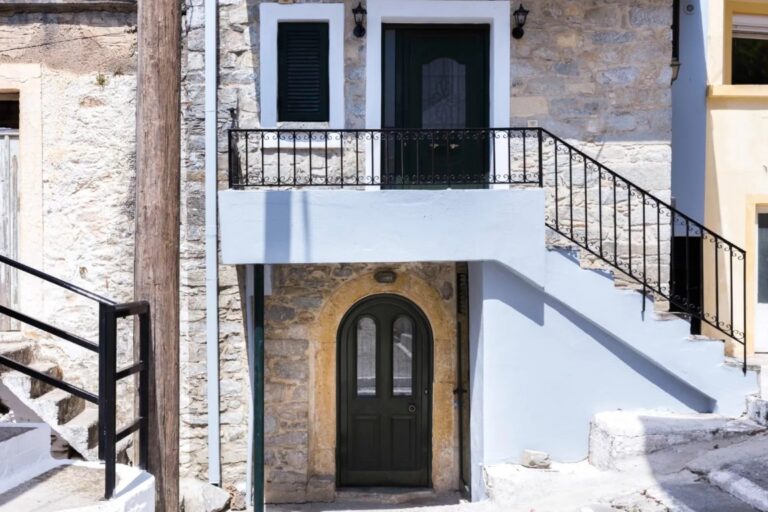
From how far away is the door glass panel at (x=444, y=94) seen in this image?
8258mm

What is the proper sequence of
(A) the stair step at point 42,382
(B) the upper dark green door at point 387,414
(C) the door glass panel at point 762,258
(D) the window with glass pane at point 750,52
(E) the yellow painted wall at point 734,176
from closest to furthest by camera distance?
(A) the stair step at point 42,382 → (B) the upper dark green door at point 387,414 → (E) the yellow painted wall at point 734,176 → (C) the door glass panel at point 762,258 → (D) the window with glass pane at point 750,52

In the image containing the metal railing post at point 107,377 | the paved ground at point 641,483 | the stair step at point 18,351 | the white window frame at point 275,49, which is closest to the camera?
the metal railing post at point 107,377

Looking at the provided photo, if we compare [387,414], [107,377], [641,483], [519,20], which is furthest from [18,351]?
[519,20]

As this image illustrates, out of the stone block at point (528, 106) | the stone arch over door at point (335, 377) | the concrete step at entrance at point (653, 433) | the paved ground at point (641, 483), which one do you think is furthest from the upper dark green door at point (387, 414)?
the stone block at point (528, 106)

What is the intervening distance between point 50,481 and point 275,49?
5.06 metres

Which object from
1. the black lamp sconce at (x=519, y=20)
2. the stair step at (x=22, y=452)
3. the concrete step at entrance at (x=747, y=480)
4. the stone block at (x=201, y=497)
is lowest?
the stone block at (x=201, y=497)

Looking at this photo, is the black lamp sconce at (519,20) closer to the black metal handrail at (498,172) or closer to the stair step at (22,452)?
the black metal handrail at (498,172)

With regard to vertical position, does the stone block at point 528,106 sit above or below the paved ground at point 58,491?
above

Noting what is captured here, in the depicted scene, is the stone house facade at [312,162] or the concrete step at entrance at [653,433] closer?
the concrete step at entrance at [653,433]

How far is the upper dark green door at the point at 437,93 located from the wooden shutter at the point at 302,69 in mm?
701

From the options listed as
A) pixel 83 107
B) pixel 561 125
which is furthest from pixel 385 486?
pixel 83 107

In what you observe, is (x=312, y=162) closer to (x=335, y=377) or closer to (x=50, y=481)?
(x=335, y=377)

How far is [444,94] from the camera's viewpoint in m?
8.28

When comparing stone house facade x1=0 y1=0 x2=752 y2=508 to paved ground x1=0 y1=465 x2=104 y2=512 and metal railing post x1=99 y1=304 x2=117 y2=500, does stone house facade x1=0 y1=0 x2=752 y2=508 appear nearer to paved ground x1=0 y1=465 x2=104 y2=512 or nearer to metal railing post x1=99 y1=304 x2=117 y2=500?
paved ground x1=0 y1=465 x2=104 y2=512
